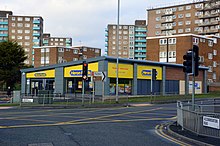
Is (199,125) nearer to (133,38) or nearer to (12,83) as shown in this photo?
(12,83)

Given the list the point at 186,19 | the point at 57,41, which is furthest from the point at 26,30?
the point at 186,19

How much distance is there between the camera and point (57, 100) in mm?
34531

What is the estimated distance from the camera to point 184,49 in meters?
66.7

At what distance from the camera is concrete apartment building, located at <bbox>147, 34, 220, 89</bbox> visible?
220ft

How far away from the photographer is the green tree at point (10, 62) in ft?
183

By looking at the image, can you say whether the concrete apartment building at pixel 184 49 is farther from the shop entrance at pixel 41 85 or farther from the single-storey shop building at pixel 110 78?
the shop entrance at pixel 41 85

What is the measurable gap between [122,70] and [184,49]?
29.2m

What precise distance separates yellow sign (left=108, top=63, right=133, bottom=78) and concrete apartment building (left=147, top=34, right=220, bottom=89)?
2684cm

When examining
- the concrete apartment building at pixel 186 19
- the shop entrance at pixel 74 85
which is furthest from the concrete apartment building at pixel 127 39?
the shop entrance at pixel 74 85

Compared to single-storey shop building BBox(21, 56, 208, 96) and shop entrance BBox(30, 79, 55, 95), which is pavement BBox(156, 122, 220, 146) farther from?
shop entrance BBox(30, 79, 55, 95)

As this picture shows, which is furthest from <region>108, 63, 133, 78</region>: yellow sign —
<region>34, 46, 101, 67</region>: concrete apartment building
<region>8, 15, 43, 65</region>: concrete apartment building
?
<region>8, 15, 43, 65</region>: concrete apartment building

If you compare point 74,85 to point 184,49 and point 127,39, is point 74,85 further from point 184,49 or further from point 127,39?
point 127,39

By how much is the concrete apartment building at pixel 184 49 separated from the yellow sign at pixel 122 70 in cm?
2684

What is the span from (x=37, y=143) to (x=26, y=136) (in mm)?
1551
